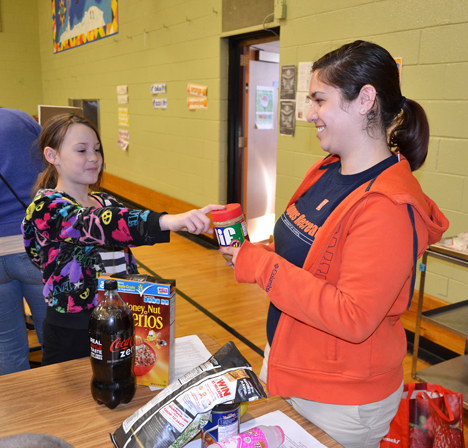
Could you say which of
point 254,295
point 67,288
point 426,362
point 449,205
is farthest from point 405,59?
point 67,288

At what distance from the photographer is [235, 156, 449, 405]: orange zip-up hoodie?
87 centimetres

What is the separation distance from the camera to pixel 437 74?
8.05 ft

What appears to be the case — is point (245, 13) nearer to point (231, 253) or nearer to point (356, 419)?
point (231, 253)

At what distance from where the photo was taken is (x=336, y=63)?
3.35 ft

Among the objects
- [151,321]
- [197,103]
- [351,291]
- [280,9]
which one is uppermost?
[280,9]

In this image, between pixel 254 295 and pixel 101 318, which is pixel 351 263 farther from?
pixel 254 295

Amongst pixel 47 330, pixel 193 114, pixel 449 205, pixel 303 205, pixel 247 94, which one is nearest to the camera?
pixel 303 205

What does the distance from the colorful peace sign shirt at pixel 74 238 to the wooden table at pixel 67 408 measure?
0.78 ft

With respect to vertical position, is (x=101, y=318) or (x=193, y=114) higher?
(x=193, y=114)

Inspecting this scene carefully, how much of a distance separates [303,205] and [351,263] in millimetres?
321

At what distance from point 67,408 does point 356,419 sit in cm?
66

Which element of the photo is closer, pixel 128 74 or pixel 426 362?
pixel 426 362

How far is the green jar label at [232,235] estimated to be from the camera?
1.08 metres

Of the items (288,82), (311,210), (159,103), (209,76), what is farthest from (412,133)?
(159,103)
